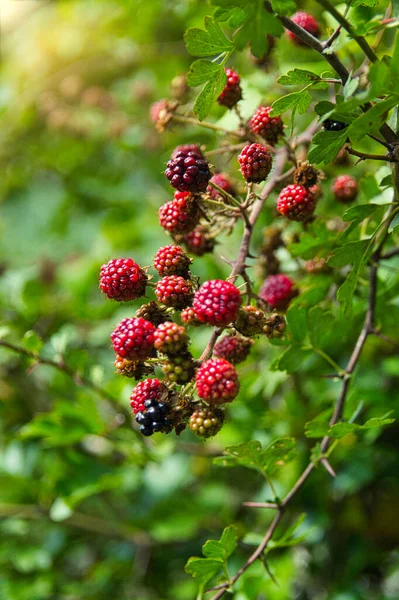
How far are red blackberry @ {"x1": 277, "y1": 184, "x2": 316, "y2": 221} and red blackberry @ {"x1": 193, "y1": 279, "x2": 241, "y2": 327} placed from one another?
0.41 meters

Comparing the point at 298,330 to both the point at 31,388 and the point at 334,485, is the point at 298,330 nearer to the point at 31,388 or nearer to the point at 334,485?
the point at 334,485

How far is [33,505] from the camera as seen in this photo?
315 cm

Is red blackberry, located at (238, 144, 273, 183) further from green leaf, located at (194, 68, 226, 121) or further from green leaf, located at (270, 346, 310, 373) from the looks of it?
green leaf, located at (270, 346, 310, 373)

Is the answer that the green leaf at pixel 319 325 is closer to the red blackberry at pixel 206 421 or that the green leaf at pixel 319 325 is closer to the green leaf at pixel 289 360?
the green leaf at pixel 289 360

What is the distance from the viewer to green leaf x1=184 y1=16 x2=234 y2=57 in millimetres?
1496

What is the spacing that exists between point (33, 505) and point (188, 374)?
208cm

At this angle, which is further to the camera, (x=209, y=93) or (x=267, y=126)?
(x=267, y=126)

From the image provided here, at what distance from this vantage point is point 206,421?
1402 millimetres

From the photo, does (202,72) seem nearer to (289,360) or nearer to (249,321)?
(249,321)

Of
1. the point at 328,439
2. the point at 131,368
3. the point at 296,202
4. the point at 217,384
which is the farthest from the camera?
the point at 328,439

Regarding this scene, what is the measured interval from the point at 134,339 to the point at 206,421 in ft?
0.83

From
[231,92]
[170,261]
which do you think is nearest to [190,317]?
[170,261]

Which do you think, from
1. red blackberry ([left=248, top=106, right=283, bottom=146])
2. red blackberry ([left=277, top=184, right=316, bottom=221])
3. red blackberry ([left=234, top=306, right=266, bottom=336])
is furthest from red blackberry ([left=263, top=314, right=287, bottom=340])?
red blackberry ([left=248, top=106, right=283, bottom=146])

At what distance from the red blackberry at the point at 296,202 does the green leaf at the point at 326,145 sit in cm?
25
